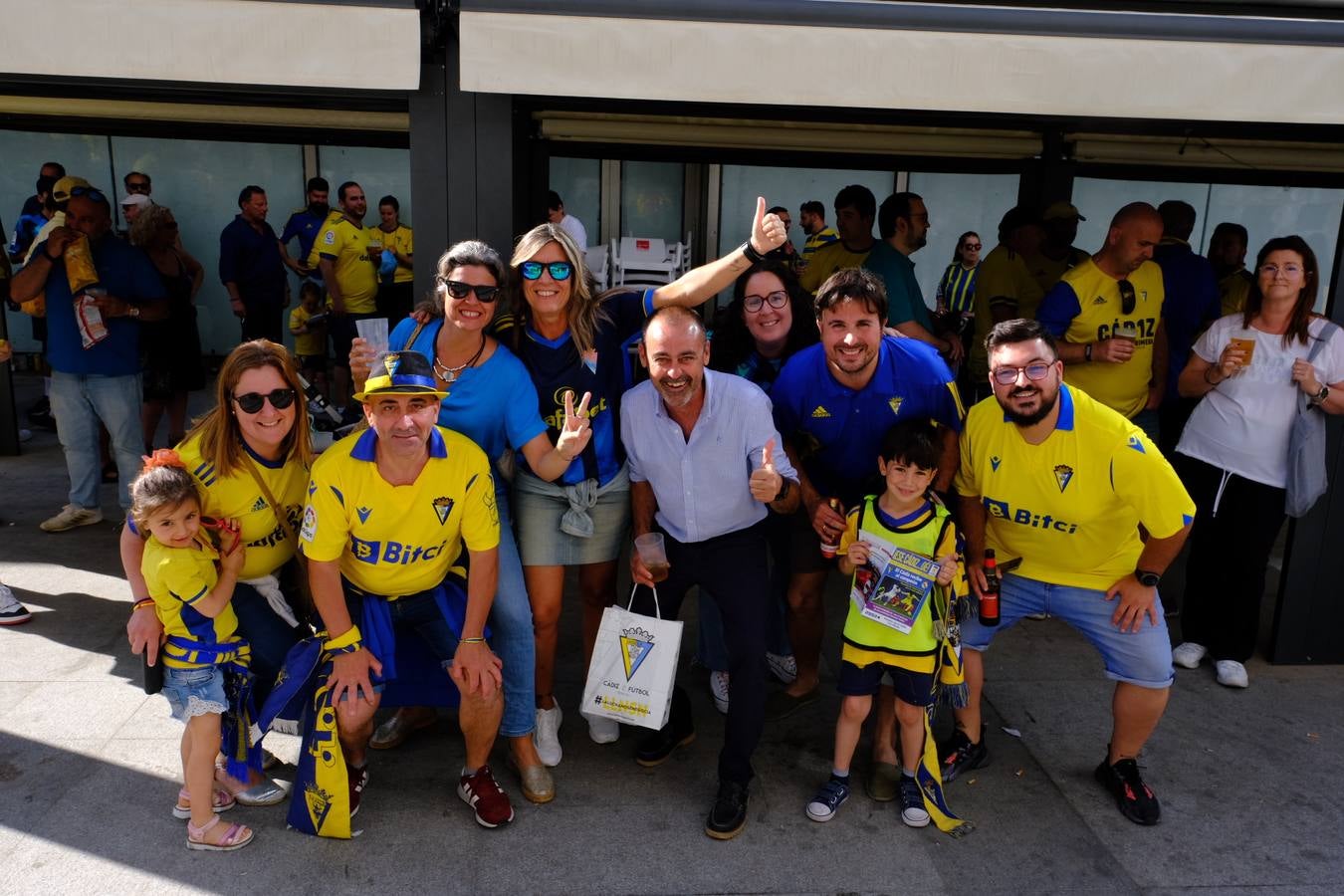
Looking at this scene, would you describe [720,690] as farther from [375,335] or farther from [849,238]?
[849,238]

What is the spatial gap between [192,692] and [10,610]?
213 centimetres

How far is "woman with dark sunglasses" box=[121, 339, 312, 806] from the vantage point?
2910 mm

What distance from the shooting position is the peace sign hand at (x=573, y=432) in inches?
120

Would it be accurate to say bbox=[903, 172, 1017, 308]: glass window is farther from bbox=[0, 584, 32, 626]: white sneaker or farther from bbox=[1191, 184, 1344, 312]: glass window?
bbox=[0, 584, 32, 626]: white sneaker

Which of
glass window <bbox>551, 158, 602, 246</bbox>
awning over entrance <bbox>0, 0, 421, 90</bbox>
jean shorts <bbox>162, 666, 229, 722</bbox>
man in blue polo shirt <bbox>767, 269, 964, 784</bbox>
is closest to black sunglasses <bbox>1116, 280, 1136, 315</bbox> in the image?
man in blue polo shirt <bbox>767, 269, 964, 784</bbox>

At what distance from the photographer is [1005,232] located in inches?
234

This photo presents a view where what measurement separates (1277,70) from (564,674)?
3.52 metres

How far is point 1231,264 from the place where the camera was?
20.8 ft

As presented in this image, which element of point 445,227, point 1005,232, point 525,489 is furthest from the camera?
point 1005,232

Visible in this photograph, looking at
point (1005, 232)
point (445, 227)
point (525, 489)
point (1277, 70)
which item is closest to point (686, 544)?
point (525, 489)

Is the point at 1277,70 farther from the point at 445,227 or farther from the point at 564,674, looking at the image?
the point at 564,674

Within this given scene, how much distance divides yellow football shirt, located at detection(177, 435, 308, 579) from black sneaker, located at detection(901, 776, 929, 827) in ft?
→ 7.09

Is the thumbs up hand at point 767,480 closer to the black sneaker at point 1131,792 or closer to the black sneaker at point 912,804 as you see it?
the black sneaker at point 912,804

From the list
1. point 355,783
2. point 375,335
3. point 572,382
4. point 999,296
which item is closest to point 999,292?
point 999,296
